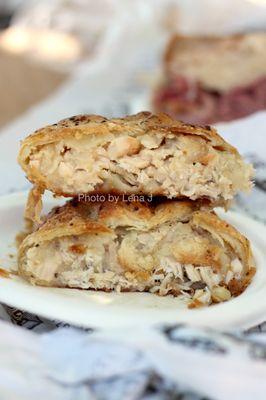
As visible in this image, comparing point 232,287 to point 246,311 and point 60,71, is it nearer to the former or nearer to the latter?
point 246,311

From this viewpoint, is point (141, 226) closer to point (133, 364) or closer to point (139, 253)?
point (139, 253)

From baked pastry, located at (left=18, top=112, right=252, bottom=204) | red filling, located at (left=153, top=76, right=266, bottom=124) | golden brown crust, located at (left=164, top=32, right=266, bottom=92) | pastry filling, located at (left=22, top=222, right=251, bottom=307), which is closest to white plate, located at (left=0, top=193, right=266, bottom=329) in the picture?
pastry filling, located at (left=22, top=222, right=251, bottom=307)

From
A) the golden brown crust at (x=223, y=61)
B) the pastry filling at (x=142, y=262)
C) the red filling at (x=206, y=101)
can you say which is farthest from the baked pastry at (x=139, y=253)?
the golden brown crust at (x=223, y=61)

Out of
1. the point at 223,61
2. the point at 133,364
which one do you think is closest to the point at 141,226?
the point at 133,364

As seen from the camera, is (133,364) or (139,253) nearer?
(133,364)

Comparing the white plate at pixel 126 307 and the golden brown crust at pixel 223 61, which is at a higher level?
the white plate at pixel 126 307

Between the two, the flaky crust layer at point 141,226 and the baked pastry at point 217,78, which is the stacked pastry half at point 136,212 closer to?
the flaky crust layer at point 141,226

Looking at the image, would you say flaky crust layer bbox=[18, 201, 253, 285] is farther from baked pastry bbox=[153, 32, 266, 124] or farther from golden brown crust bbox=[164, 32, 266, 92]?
golden brown crust bbox=[164, 32, 266, 92]
